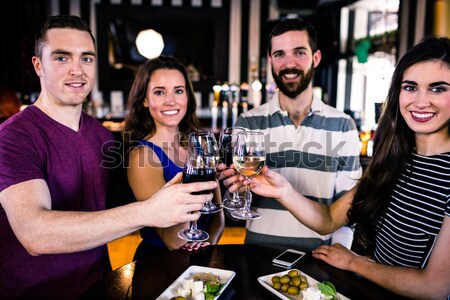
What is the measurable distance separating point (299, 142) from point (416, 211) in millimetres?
749

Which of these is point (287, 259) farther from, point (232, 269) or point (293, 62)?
point (293, 62)

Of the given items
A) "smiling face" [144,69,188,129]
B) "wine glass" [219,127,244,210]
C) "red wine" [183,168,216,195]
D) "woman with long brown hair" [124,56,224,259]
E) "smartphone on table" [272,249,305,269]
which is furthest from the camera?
"smiling face" [144,69,188,129]

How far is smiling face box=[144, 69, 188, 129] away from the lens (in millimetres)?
2154

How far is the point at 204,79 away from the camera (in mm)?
6766

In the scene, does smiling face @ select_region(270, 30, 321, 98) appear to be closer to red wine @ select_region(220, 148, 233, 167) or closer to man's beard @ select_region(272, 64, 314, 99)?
man's beard @ select_region(272, 64, 314, 99)

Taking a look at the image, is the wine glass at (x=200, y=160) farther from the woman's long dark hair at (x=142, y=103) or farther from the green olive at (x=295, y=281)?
the woman's long dark hair at (x=142, y=103)

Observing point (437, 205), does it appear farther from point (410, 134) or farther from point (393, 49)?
point (393, 49)

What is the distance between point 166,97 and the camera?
7.09ft

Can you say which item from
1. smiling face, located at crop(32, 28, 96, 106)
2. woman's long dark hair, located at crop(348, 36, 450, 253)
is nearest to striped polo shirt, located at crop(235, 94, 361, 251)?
woman's long dark hair, located at crop(348, 36, 450, 253)

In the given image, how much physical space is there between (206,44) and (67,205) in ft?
17.7

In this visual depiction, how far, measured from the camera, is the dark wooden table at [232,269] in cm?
127

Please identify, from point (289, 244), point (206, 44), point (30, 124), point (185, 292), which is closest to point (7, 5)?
point (206, 44)

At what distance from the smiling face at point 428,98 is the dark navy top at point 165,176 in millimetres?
1083

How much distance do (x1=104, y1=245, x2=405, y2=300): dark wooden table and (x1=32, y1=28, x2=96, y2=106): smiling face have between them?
2.48 ft
